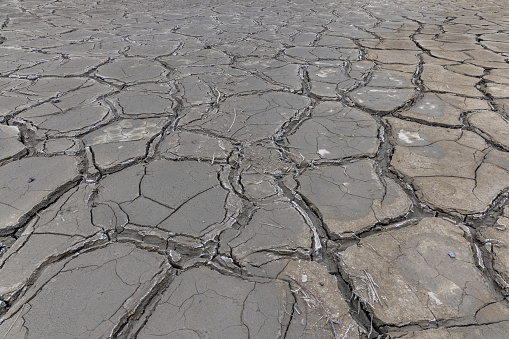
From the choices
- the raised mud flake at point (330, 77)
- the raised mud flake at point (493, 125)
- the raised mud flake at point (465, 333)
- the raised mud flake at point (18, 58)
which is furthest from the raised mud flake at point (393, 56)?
the raised mud flake at point (18, 58)

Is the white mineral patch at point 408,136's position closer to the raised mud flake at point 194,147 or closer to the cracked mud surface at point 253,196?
the cracked mud surface at point 253,196

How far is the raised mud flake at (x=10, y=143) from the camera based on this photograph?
1.85 metres

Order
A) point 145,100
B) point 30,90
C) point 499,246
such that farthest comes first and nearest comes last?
point 30,90, point 145,100, point 499,246

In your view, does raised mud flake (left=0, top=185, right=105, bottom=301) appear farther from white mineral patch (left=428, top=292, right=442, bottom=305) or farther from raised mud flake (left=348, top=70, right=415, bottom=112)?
raised mud flake (left=348, top=70, right=415, bottom=112)

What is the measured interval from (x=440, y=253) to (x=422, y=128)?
1.15 meters

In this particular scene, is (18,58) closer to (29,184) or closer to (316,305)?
(29,184)

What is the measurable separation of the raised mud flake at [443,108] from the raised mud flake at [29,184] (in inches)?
89.6

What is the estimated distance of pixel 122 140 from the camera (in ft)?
6.63

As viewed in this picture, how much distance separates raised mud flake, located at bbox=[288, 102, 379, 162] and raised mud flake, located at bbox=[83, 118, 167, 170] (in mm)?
933

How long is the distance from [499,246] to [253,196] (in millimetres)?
1077

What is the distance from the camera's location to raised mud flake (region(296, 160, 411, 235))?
57.3 inches

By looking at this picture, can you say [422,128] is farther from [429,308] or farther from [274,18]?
[274,18]

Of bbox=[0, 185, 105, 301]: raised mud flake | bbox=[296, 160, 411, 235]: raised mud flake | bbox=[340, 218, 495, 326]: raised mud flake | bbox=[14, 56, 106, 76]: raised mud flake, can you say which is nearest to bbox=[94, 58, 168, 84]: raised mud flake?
bbox=[14, 56, 106, 76]: raised mud flake

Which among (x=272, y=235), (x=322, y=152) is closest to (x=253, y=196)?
(x=272, y=235)
